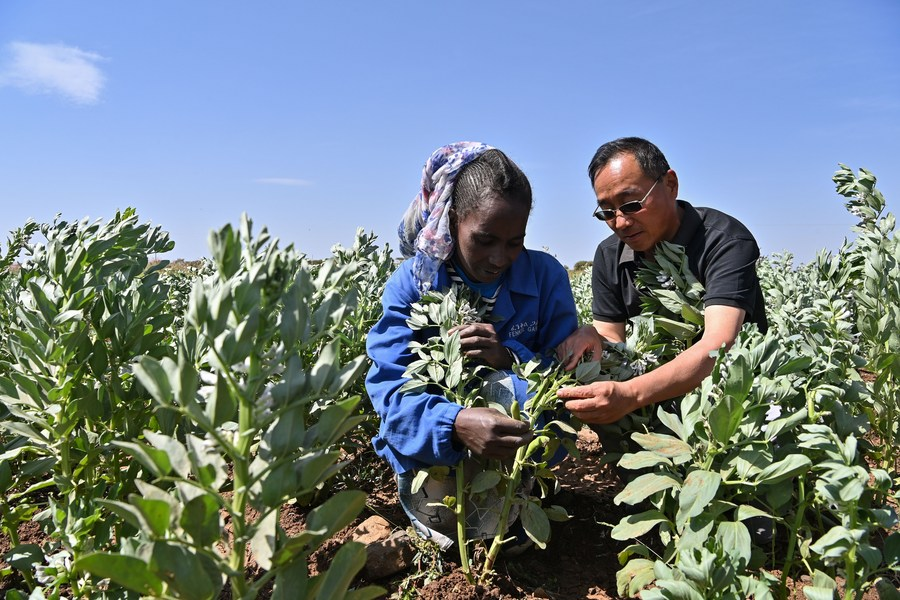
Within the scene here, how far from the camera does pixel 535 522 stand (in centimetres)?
208

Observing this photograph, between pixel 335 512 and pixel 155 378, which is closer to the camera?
pixel 155 378

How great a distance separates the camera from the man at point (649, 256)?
2354 mm

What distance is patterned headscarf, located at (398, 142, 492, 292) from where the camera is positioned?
2406 mm

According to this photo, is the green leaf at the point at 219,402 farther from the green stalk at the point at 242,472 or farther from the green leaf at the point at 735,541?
the green leaf at the point at 735,541

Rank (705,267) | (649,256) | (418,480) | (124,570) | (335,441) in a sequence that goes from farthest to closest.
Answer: (649,256) → (705,267) → (418,480) → (335,441) → (124,570)

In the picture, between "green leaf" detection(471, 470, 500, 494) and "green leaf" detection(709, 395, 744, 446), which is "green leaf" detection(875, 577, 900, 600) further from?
"green leaf" detection(471, 470, 500, 494)

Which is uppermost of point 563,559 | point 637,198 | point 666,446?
point 637,198

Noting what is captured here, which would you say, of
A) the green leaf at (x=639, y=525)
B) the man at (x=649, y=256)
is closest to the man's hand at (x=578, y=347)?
the man at (x=649, y=256)

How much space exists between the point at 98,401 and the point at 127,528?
15.7 inches

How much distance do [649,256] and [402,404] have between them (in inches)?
55.2

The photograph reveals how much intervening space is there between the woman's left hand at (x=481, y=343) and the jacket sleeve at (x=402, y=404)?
187 millimetres

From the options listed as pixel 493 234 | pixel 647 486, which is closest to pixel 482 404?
pixel 493 234

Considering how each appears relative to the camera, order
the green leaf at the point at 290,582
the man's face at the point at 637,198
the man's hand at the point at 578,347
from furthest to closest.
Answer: the man's face at the point at 637,198 < the man's hand at the point at 578,347 < the green leaf at the point at 290,582

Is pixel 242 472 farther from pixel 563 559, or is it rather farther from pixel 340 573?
pixel 563 559
